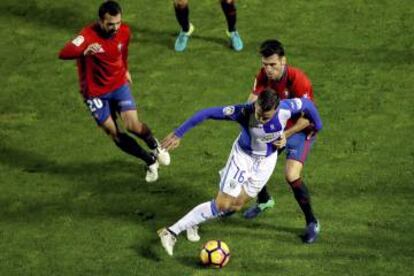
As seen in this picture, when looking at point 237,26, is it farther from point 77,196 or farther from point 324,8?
point 77,196

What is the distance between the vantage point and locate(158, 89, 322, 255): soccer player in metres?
8.75

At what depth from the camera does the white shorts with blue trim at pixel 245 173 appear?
29.6 ft

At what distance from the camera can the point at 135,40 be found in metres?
15.0

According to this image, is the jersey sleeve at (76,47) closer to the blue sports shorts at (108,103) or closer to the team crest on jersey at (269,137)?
the blue sports shorts at (108,103)

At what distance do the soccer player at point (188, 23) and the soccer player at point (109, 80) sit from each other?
3692 mm

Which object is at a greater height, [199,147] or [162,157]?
[162,157]

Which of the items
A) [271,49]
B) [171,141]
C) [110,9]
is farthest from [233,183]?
[110,9]

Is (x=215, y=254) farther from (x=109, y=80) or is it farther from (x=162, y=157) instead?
(x=109, y=80)

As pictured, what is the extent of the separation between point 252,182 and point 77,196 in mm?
2644

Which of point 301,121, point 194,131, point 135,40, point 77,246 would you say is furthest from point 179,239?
point 135,40

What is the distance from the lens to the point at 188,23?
47.4 ft

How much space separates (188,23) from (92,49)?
14.1 feet

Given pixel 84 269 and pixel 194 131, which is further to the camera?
pixel 194 131

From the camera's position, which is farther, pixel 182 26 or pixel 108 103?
pixel 182 26
